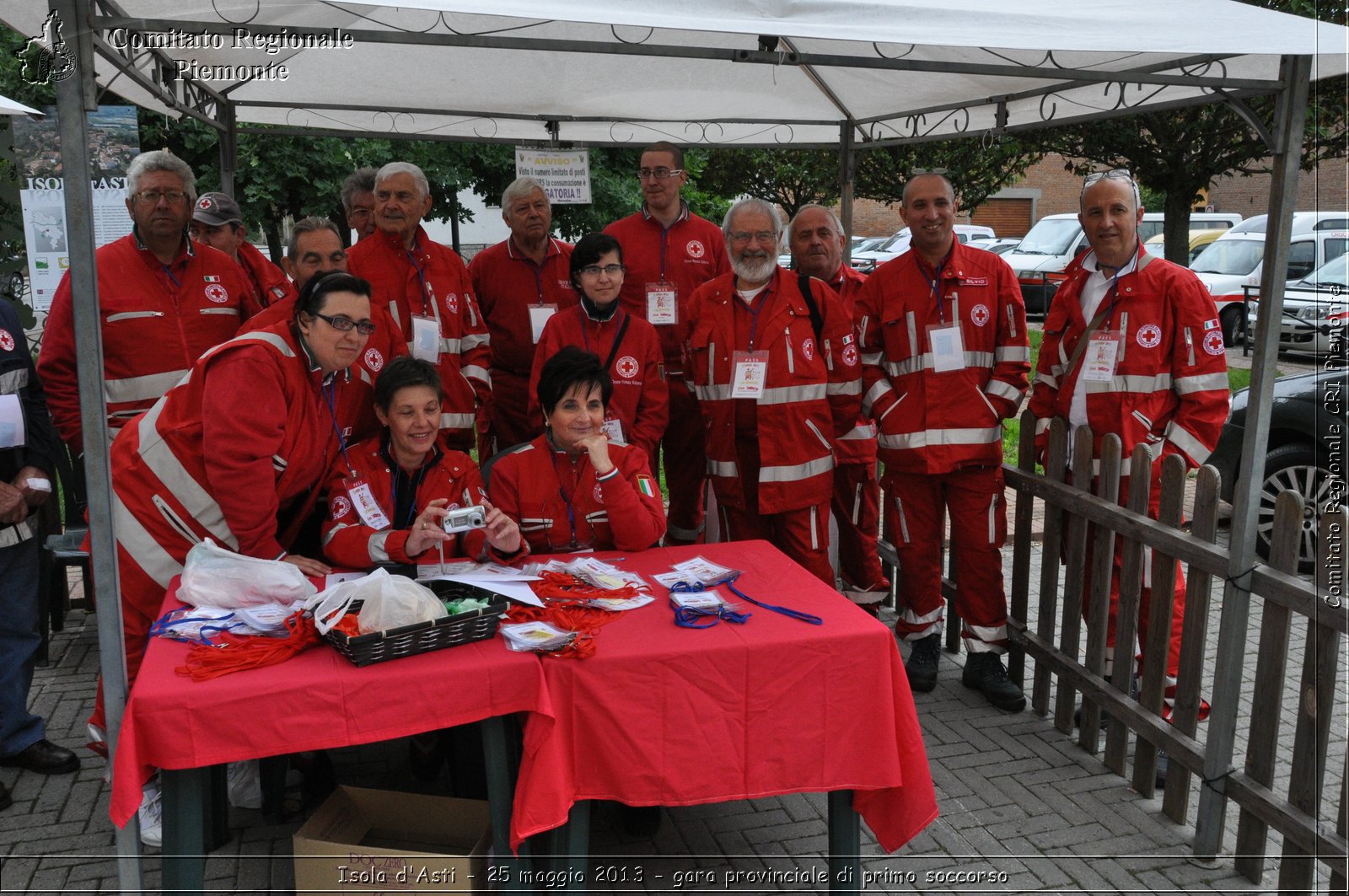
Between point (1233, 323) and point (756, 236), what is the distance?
551 inches

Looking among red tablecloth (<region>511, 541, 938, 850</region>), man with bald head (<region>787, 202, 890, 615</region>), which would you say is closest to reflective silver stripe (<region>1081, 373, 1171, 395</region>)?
man with bald head (<region>787, 202, 890, 615</region>)

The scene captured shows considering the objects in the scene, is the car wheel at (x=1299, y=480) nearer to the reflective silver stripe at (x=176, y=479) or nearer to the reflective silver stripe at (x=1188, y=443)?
the reflective silver stripe at (x=1188, y=443)

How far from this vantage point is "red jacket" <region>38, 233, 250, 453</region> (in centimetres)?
413

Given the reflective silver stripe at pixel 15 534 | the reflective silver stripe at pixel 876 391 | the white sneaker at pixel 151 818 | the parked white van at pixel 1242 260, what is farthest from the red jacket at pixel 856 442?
the parked white van at pixel 1242 260

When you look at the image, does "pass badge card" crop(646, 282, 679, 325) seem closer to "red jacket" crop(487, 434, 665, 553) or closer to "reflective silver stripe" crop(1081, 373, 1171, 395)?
"red jacket" crop(487, 434, 665, 553)

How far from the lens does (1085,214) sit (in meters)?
4.27

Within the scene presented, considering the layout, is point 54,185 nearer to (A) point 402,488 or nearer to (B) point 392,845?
(A) point 402,488

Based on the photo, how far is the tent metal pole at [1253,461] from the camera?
10.9 feet

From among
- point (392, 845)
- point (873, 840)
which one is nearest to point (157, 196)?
point (392, 845)

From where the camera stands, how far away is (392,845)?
10.8 feet

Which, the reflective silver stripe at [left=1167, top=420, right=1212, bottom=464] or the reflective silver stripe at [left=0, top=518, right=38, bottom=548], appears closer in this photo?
the reflective silver stripe at [left=0, top=518, right=38, bottom=548]

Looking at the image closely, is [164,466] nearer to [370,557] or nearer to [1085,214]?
[370,557]

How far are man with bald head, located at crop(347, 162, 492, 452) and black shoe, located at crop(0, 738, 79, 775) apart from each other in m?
2.01

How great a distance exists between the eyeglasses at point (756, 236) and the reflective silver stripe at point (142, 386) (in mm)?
2354
